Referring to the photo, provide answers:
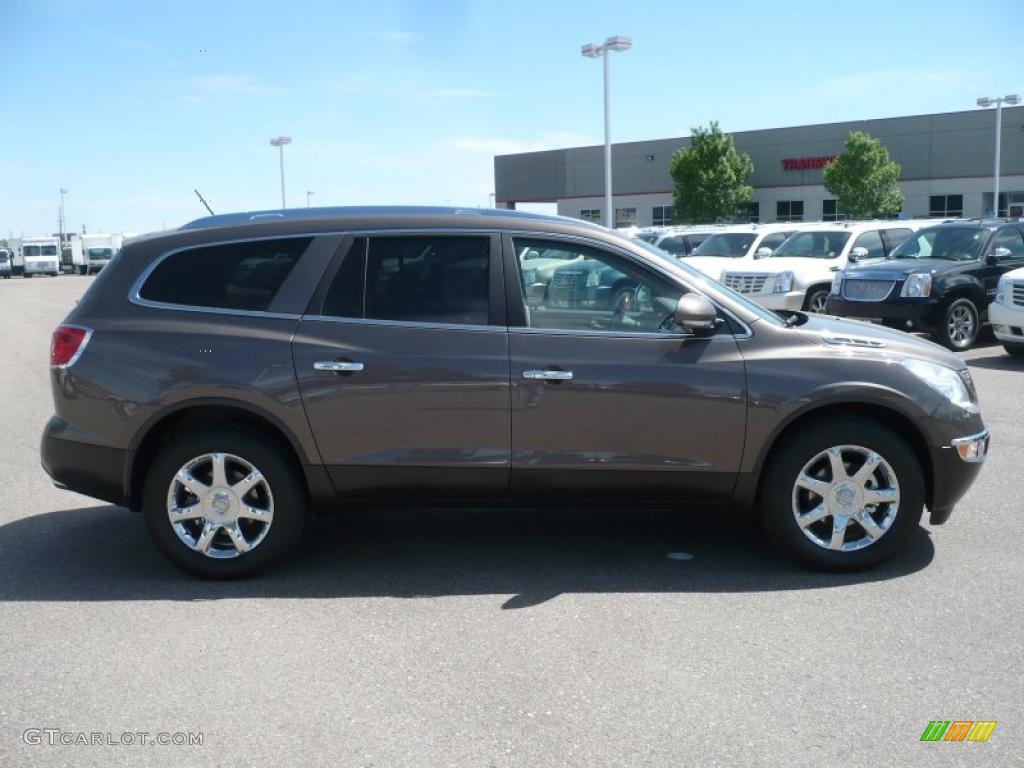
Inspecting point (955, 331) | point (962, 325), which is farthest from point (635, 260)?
point (962, 325)

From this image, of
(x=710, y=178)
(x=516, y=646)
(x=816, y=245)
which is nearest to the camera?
(x=516, y=646)

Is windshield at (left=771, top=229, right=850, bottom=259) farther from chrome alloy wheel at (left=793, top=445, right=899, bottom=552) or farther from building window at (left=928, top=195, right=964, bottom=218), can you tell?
building window at (left=928, top=195, right=964, bottom=218)

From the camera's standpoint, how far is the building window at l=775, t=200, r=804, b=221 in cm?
6391

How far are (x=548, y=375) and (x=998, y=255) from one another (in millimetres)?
12560

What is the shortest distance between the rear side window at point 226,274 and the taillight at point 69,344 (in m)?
0.35

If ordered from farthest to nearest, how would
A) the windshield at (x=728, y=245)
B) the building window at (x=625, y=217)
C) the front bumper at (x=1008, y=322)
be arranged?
the building window at (x=625, y=217) < the windshield at (x=728, y=245) < the front bumper at (x=1008, y=322)

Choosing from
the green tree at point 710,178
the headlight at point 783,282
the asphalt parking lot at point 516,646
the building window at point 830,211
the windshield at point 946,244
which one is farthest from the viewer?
the building window at point 830,211

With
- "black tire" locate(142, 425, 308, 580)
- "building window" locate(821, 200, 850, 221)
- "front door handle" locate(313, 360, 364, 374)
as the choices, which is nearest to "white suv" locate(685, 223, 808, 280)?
"front door handle" locate(313, 360, 364, 374)

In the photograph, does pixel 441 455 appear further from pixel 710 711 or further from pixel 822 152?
pixel 822 152

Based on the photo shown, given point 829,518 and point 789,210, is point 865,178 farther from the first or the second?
point 829,518

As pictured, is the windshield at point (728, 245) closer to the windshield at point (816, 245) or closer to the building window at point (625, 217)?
the windshield at point (816, 245)

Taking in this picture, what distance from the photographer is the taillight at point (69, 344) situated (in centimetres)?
552

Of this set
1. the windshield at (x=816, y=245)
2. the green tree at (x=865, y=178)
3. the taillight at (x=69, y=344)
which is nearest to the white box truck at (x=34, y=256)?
the green tree at (x=865, y=178)

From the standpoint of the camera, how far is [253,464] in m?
5.40
